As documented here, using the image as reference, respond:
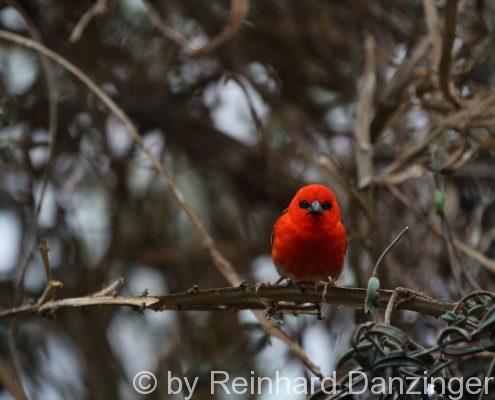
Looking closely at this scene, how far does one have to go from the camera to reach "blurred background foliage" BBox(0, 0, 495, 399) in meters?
4.23

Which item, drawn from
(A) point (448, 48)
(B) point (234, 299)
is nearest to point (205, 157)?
(A) point (448, 48)

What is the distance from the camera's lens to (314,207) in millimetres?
3580

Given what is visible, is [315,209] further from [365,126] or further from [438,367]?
[438,367]

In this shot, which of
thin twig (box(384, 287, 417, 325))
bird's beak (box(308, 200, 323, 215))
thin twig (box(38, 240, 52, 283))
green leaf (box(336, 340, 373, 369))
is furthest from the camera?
bird's beak (box(308, 200, 323, 215))

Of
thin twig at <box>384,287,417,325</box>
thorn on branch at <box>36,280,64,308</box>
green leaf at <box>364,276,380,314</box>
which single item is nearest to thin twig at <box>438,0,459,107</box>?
thin twig at <box>384,287,417,325</box>

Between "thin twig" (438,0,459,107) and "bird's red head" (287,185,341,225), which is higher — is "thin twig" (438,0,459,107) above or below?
above

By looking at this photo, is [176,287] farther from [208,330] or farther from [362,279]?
[362,279]

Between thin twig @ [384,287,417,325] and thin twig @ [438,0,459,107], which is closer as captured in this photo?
thin twig @ [384,287,417,325]

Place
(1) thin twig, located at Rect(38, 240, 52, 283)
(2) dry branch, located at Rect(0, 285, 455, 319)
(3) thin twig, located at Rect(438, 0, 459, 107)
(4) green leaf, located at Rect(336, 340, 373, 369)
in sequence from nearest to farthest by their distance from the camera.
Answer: (4) green leaf, located at Rect(336, 340, 373, 369) → (2) dry branch, located at Rect(0, 285, 455, 319) → (1) thin twig, located at Rect(38, 240, 52, 283) → (3) thin twig, located at Rect(438, 0, 459, 107)

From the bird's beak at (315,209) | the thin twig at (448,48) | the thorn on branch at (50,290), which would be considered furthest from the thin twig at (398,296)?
the thin twig at (448,48)

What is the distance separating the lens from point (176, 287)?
5.14 meters

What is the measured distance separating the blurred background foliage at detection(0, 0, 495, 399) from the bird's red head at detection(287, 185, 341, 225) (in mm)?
323

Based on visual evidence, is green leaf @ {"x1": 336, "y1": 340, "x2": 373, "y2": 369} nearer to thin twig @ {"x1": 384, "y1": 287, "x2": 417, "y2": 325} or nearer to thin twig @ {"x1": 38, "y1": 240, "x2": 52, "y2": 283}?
thin twig @ {"x1": 384, "y1": 287, "x2": 417, "y2": 325}

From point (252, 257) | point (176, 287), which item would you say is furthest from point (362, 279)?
point (176, 287)
